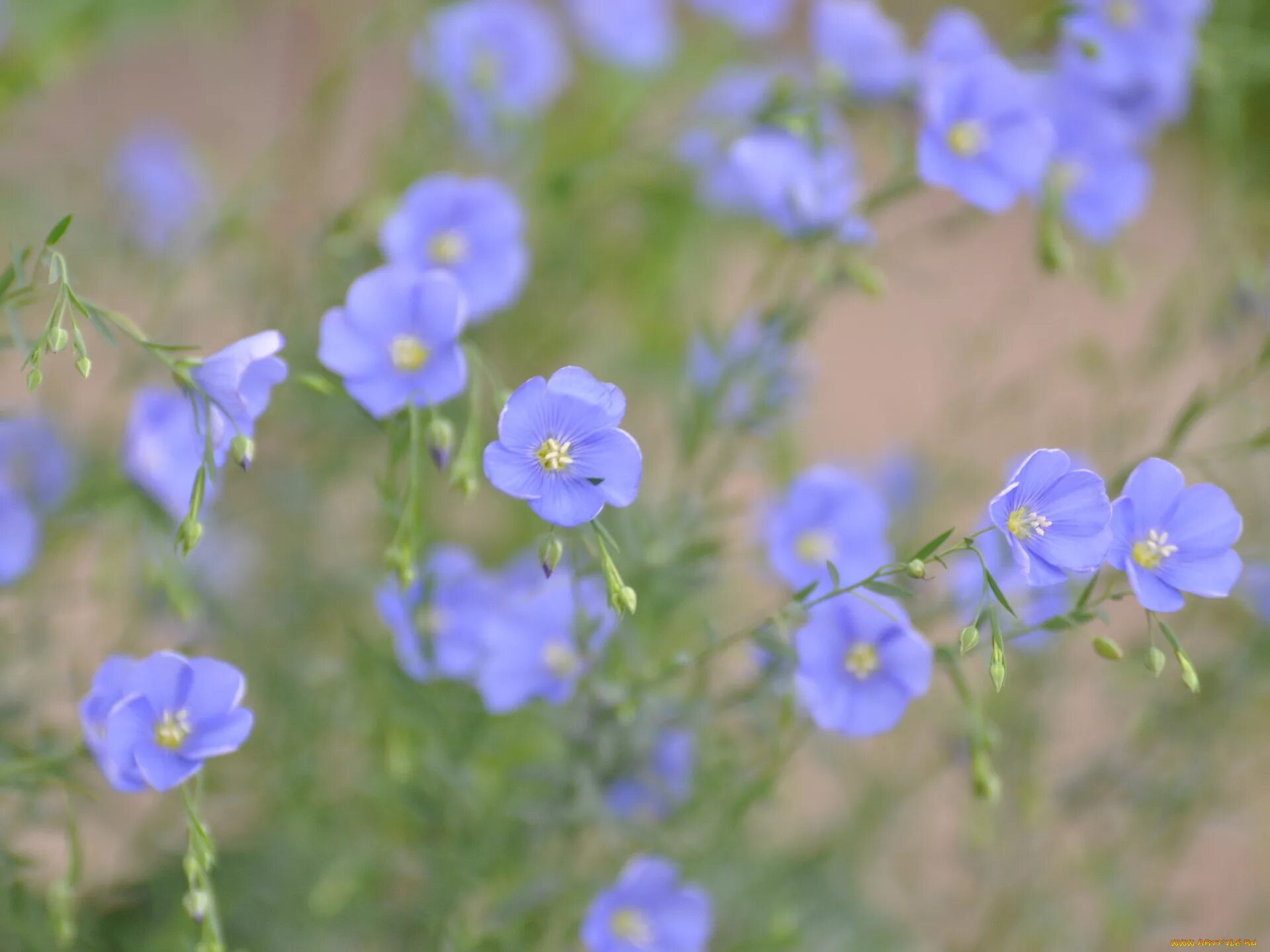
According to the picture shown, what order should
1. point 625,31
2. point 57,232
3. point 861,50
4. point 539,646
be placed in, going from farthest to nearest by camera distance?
point 625,31 < point 861,50 < point 539,646 < point 57,232

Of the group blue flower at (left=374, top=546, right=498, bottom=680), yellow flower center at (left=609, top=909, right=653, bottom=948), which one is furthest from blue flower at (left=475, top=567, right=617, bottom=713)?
yellow flower center at (left=609, top=909, right=653, bottom=948)

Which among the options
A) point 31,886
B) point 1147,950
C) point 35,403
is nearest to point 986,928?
point 1147,950

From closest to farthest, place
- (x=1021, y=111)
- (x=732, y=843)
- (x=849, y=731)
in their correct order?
(x=849, y=731) < (x=1021, y=111) < (x=732, y=843)

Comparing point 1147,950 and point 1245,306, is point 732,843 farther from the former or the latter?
point 1147,950

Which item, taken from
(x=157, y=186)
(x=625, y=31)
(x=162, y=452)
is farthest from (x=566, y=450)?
(x=157, y=186)

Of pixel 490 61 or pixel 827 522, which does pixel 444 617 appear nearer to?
pixel 827 522

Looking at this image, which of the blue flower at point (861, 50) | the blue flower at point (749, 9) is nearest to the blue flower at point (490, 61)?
the blue flower at point (749, 9)
